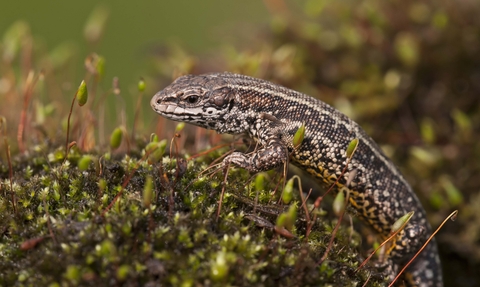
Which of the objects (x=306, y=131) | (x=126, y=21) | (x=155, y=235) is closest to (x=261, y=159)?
(x=306, y=131)

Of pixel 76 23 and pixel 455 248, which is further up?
pixel 76 23

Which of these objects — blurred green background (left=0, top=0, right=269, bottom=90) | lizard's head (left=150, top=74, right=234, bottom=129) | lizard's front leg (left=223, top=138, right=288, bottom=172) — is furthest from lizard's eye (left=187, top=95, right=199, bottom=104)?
blurred green background (left=0, top=0, right=269, bottom=90)

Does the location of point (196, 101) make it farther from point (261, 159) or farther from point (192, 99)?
point (261, 159)

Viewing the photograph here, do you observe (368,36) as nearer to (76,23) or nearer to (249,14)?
(249,14)

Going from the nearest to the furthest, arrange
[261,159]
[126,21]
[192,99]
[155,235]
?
1. [155,235]
2. [261,159]
3. [192,99]
4. [126,21]

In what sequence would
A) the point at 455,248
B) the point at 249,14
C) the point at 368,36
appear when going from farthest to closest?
the point at 249,14 < the point at 368,36 < the point at 455,248

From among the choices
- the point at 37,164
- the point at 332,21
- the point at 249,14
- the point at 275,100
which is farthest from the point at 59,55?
the point at 249,14
